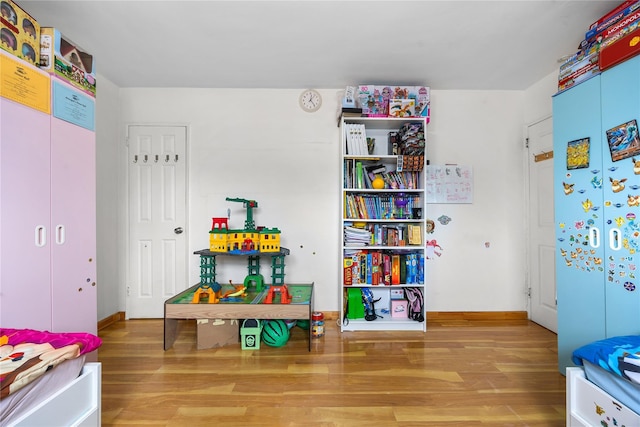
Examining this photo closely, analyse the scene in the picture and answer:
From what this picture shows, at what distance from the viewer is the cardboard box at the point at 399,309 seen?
2.91 meters

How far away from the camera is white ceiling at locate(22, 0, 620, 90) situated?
1.92 metres

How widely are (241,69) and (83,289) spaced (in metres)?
2.14

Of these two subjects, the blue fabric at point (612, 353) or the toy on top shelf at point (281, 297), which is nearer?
the blue fabric at point (612, 353)

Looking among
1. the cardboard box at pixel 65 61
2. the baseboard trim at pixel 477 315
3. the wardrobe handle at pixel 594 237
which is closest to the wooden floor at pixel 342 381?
the baseboard trim at pixel 477 315

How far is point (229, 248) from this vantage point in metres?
2.67

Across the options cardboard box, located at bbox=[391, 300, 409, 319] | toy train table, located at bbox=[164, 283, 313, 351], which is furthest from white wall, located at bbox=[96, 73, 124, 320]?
cardboard box, located at bbox=[391, 300, 409, 319]

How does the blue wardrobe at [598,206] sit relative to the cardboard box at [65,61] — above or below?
below

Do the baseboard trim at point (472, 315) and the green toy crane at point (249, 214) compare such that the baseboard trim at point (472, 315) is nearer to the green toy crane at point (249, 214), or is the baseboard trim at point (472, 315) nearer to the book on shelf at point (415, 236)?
the book on shelf at point (415, 236)

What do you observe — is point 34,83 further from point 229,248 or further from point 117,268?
point 117,268

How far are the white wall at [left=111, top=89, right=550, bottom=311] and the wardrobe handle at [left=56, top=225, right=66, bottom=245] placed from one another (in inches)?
54.3

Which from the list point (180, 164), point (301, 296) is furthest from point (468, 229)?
point (180, 164)

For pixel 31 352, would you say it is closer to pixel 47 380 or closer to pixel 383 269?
pixel 47 380

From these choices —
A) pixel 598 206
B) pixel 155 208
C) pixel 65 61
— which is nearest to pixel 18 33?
pixel 65 61

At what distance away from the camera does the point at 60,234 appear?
67.8 inches
